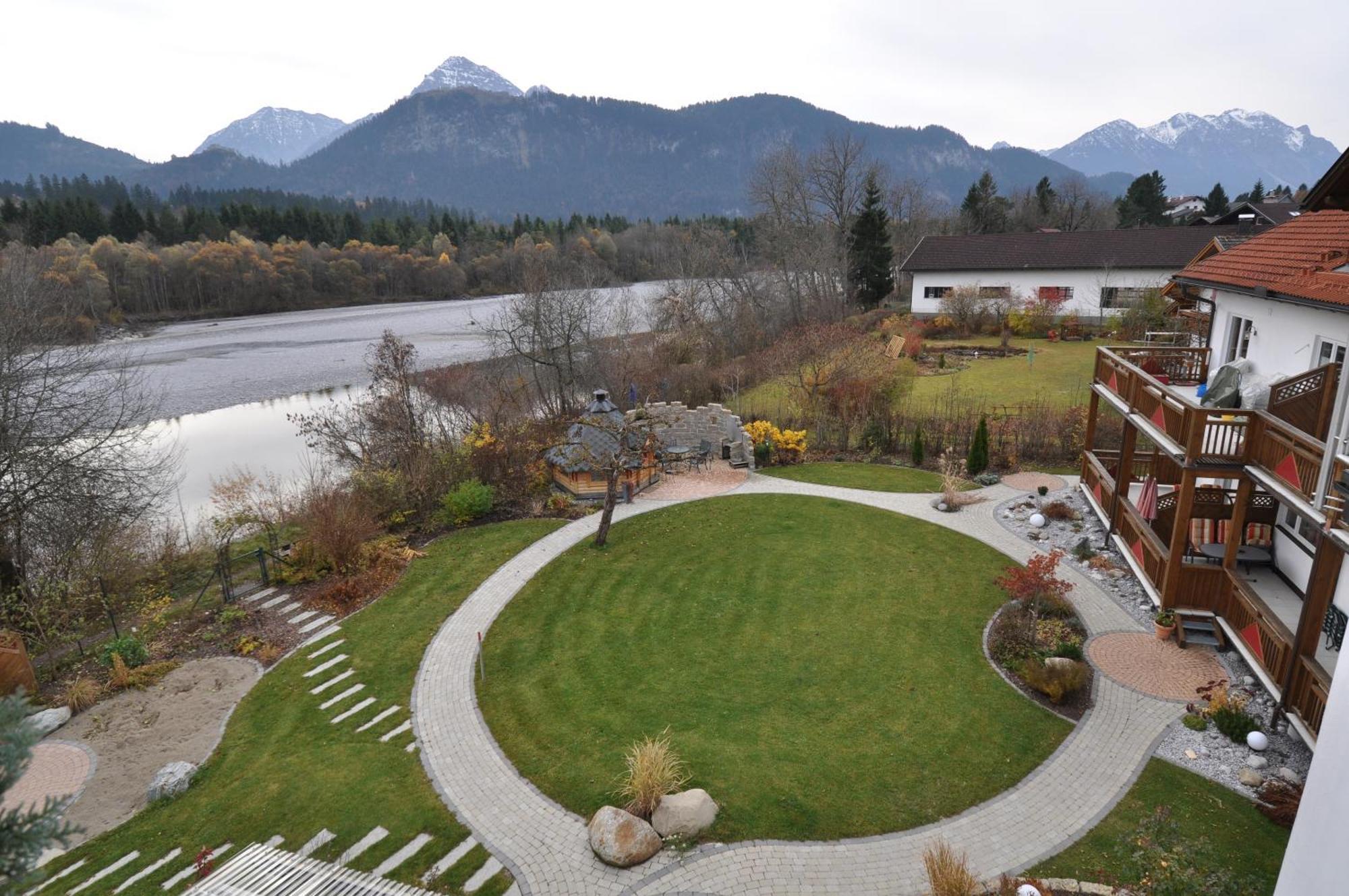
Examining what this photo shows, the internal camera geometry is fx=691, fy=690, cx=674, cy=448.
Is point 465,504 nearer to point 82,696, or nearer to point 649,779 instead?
point 82,696

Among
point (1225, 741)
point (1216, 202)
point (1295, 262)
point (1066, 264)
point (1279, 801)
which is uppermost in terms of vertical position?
point (1216, 202)

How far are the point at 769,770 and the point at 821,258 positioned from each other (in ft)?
125

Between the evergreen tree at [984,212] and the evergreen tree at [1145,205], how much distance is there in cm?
1102

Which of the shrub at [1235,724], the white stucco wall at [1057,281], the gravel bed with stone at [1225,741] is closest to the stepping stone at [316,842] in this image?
the gravel bed with stone at [1225,741]

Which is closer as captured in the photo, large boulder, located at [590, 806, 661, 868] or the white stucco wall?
large boulder, located at [590, 806, 661, 868]

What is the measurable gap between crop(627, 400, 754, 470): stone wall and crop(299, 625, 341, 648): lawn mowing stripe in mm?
11579

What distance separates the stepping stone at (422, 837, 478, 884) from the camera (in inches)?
302

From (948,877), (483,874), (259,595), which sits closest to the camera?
(948,877)

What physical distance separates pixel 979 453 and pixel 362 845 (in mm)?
17915

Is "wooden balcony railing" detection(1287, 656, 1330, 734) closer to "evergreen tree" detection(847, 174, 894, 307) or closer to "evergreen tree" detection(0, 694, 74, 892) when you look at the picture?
"evergreen tree" detection(0, 694, 74, 892)

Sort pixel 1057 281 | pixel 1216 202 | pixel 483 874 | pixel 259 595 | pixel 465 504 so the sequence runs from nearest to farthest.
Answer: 1. pixel 483 874
2. pixel 259 595
3. pixel 465 504
4. pixel 1057 281
5. pixel 1216 202

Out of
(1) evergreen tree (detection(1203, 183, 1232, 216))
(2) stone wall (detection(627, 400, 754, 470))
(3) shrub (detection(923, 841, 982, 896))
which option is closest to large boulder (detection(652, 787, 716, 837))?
(3) shrub (detection(923, 841, 982, 896))

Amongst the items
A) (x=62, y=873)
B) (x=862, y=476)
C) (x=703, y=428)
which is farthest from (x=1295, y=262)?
(x=62, y=873)

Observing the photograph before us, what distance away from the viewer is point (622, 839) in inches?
307
